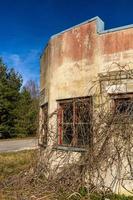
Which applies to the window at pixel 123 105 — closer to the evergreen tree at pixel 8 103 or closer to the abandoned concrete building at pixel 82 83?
the abandoned concrete building at pixel 82 83

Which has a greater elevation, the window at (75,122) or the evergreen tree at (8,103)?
the evergreen tree at (8,103)

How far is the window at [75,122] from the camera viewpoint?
10.0 metres

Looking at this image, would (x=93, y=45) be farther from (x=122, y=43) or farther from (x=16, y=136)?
(x=16, y=136)

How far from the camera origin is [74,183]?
378 inches

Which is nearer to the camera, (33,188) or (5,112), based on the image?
(33,188)

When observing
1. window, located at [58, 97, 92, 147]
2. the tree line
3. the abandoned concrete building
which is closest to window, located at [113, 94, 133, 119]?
the abandoned concrete building

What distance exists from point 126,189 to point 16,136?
33421 mm

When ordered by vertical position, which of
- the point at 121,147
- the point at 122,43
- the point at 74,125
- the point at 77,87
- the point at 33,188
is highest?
the point at 122,43

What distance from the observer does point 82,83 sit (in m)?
10.2

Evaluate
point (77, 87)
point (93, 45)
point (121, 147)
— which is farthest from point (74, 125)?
point (93, 45)

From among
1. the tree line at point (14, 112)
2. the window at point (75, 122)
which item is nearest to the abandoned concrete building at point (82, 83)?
the window at point (75, 122)

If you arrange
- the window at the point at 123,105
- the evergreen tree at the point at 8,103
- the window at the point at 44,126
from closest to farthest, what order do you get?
the window at the point at 123,105
the window at the point at 44,126
the evergreen tree at the point at 8,103

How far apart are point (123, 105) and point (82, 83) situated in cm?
155

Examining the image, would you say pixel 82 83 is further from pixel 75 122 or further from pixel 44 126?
pixel 44 126
